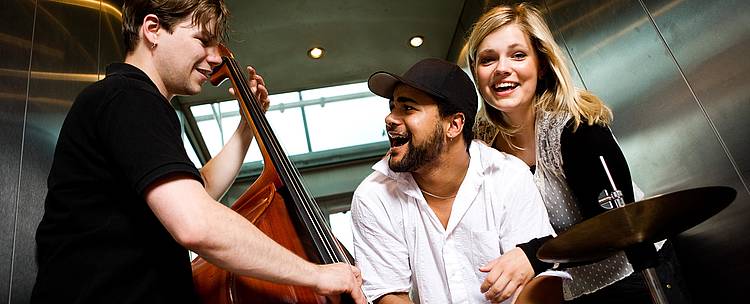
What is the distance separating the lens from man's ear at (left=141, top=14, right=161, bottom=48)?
1.46m

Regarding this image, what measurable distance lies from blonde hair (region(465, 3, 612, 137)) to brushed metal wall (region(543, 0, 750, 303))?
350 mm

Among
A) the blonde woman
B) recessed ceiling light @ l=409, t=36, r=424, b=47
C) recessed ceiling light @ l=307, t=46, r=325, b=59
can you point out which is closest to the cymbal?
the blonde woman

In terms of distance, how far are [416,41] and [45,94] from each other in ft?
12.2

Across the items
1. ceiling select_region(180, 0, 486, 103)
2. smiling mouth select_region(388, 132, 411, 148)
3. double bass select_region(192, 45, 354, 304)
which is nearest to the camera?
double bass select_region(192, 45, 354, 304)

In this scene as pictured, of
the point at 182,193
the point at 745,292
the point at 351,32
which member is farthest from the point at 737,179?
the point at 351,32

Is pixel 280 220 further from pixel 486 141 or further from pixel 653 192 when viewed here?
pixel 653 192

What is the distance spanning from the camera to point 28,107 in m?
1.71

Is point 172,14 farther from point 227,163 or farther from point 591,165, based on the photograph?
point 591,165

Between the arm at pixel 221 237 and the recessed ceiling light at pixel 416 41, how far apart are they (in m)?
4.16

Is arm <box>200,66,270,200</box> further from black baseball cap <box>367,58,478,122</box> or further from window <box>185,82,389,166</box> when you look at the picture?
window <box>185,82,389,166</box>

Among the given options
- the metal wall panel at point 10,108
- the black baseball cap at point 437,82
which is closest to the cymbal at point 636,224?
the black baseball cap at point 437,82

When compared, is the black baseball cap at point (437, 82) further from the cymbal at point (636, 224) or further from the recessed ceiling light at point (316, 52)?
the recessed ceiling light at point (316, 52)

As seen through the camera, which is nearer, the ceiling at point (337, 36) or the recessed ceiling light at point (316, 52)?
the ceiling at point (337, 36)

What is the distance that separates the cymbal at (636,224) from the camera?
124 centimetres
